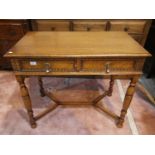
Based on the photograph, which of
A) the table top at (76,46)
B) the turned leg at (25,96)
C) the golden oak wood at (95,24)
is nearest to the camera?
the table top at (76,46)

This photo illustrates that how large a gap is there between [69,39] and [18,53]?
0.45m

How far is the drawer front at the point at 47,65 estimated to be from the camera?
3.40 feet

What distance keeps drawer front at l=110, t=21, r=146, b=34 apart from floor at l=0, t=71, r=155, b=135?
0.72 metres

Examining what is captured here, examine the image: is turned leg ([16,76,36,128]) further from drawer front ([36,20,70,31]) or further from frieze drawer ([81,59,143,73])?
drawer front ([36,20,70,31])

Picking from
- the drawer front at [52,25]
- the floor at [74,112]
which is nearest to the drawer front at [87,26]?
the drawer front at [52,25]

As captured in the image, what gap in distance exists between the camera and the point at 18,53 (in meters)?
1.01

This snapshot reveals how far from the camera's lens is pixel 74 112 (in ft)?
5.33

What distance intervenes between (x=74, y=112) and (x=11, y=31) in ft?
4.40

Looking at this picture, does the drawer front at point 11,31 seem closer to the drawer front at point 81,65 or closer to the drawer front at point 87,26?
the drawer front at point 87,26

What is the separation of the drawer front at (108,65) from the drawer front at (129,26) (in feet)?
3.25

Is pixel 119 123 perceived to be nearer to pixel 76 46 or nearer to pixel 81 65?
pixel 81 65

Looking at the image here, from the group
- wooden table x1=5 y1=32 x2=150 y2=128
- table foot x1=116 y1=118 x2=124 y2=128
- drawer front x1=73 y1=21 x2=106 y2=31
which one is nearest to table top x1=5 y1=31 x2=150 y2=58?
wooden table x1=5 y1=32 x2=150 y2=128
